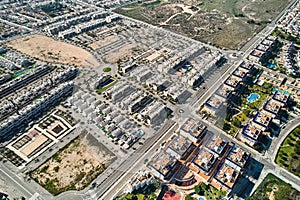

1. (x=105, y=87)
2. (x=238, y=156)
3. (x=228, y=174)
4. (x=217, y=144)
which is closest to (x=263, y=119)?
(x=238, y=156)

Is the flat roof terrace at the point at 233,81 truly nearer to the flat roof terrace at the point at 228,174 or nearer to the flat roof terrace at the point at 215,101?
the flat roof terrace at the point at 215,101

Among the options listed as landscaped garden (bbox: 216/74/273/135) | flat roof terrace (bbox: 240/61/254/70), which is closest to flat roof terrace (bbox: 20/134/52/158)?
landscaped garden (bbox: 216/74/273/135)

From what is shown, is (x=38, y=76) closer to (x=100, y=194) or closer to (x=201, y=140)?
(x=100, y=194)

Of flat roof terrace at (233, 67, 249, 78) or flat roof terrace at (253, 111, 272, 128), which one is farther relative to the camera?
flat roof terrace at (233, 67, 249, 78)

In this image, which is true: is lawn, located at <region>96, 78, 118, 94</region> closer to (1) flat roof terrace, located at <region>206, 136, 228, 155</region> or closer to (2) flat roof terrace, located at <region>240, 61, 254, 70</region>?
(1) flat roof terrace, located at <region>206, 136, 228, 155</region>

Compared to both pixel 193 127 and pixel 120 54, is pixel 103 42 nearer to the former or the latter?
pixel 120 54
